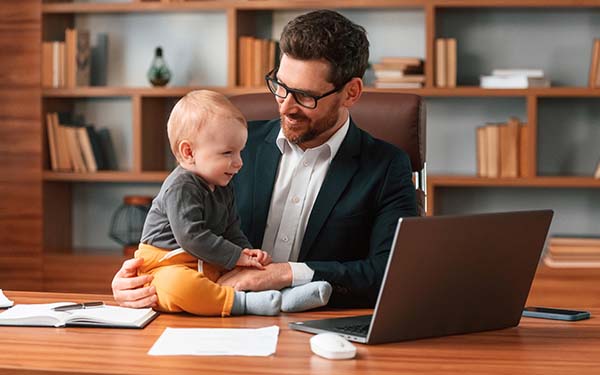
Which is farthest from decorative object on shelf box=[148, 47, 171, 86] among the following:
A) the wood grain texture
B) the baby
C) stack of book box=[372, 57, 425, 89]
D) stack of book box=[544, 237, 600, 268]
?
the baby

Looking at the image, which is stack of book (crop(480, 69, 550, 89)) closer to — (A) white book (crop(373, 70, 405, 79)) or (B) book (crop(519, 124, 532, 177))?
(B) book (crop(519, 124, 532, 177))

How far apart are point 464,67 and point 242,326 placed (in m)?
2.84

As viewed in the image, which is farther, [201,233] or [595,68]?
[595,68]

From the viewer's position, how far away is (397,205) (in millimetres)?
2312

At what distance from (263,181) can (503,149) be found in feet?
6.44

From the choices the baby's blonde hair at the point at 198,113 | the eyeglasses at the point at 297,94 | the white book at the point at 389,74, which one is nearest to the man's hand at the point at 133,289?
the baby's blonde hair at the point at 198,113

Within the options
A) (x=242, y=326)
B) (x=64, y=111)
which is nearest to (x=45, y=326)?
(x=242, y=326)

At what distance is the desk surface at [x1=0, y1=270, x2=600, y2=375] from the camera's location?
147 centimetres

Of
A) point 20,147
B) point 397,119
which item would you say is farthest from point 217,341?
point 20,147

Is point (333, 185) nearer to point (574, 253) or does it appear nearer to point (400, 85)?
point (400, 85)

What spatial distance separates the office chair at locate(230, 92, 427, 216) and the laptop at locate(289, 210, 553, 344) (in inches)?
28.8

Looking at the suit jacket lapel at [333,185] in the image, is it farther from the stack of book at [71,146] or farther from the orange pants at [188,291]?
the stack of book at [71,146]

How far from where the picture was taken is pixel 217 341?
1613 mm

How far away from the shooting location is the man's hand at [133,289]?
1865mm
